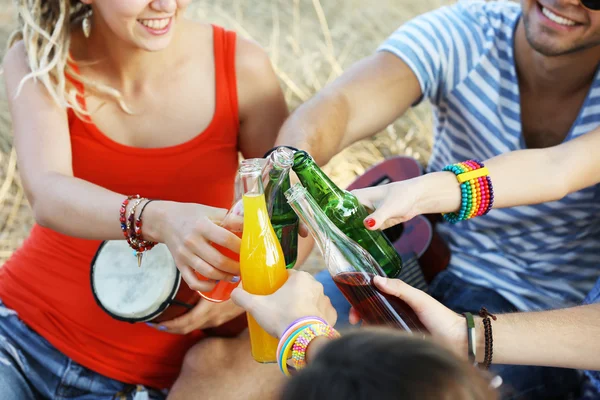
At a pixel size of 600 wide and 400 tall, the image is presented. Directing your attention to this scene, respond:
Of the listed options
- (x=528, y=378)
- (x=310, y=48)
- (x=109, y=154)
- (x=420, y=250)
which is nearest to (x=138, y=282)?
(x=109, y=154)

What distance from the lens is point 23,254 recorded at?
6.11ft

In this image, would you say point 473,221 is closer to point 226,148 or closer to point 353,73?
point 353,73

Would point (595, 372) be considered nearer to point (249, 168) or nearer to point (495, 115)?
point (495, 115)

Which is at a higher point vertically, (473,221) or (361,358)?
(361,358)

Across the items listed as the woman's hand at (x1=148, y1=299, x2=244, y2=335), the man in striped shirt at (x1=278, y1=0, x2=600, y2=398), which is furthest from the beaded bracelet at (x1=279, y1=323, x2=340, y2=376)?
the man in striped shirt at (x1=278, y1=0, x2=600, y2=398)

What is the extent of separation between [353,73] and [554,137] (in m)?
0.61

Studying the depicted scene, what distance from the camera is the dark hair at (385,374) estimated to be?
0.72 meters

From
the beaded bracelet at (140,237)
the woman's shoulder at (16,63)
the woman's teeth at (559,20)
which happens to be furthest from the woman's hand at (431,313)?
the woman's shoulder at (16,63)

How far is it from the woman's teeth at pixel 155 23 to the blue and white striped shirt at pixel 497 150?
27.3 inches

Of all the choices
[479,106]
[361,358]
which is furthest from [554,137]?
[361,358]

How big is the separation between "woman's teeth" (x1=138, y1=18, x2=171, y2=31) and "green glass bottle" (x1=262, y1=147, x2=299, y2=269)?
599 millimetres

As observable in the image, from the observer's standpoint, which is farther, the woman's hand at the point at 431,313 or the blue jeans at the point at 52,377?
the blue jeans at the point at 52,377

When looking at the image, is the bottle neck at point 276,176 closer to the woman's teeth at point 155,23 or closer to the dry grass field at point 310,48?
the woman's teeth at point 155,23

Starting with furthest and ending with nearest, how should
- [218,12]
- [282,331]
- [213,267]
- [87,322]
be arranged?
1. [218,12]
2. [87,322]
3. [213,267]
4. [282,331]
